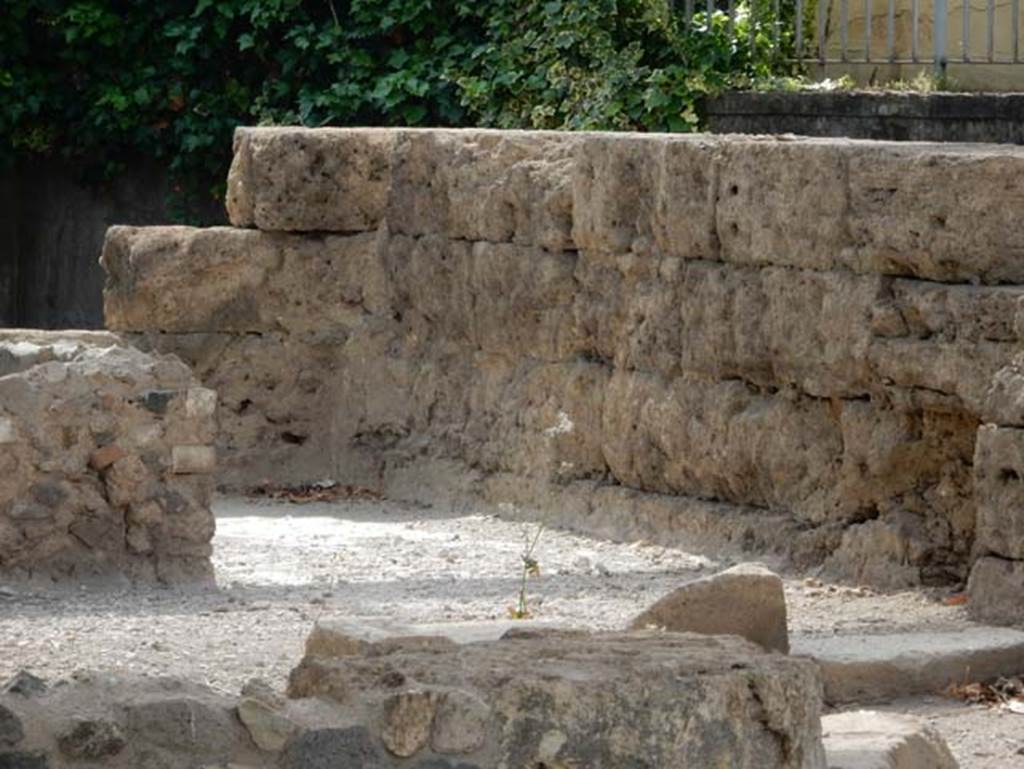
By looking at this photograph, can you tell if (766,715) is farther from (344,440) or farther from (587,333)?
(344,440)

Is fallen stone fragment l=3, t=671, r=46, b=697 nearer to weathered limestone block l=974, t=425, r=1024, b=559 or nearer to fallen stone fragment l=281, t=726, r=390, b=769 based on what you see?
fallen stone fragment l=281, t=726, r=390, b=769

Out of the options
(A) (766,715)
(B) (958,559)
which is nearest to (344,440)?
(B) (958,559)

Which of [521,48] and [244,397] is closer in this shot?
[244,397]

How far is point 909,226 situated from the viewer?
789 cm

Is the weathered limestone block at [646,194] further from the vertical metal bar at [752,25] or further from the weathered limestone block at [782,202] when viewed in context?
the vertical metal bar at [752,25]

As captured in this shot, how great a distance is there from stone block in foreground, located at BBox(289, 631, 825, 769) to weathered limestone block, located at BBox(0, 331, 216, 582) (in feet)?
11.7

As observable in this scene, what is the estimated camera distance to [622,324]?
30.7 ft

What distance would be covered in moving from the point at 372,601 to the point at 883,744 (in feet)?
8.95

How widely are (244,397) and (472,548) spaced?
7.29ft

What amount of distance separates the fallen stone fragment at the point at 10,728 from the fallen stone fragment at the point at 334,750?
0.46 meters

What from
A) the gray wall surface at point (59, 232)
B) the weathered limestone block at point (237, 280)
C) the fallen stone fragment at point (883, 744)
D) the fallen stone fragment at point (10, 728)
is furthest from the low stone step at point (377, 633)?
the gray wall surface at point (59, 232)

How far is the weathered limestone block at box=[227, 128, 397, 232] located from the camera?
36.1 ft

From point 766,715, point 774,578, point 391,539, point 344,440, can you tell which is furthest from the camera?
point 344,440

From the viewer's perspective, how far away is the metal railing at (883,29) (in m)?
11.1
